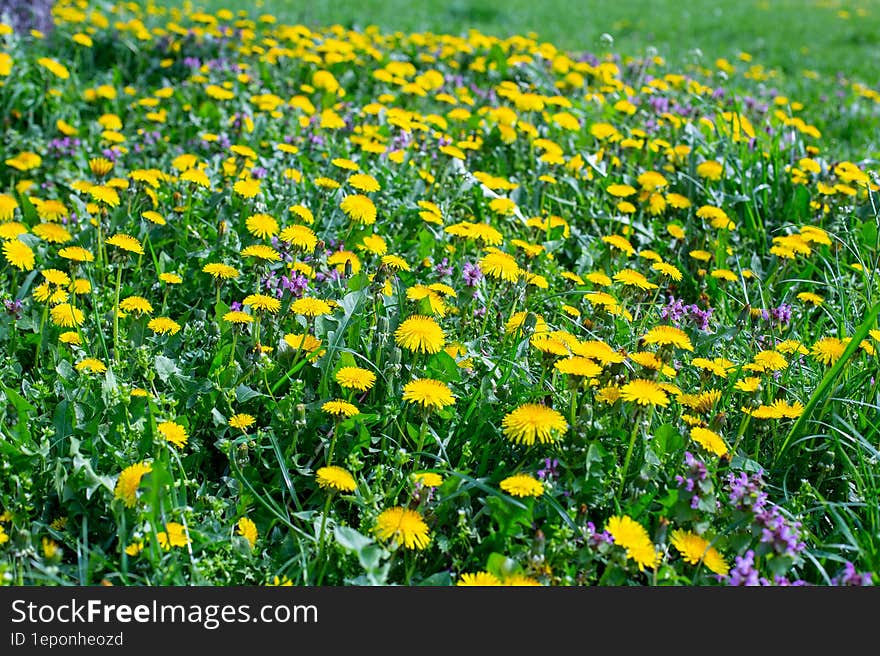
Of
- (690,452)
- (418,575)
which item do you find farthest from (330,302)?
(690,452)

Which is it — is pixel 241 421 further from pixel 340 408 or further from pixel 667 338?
pixel 667 338

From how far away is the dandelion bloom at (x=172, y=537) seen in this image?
6.15 feet

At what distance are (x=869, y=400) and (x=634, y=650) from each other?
46.1 inches

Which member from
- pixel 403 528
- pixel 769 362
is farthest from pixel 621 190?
pixel 403 528

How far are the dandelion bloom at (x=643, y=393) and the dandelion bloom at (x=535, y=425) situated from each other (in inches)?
6.6

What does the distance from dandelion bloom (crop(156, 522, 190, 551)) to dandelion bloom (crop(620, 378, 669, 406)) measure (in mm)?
1036

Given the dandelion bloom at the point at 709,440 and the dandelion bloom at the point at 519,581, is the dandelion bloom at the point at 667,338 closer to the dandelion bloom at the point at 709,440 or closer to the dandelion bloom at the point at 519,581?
the dandelion bloom at the point at 709,440

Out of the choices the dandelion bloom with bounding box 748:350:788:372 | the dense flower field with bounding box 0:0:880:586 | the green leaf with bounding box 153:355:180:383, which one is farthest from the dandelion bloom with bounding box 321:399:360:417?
the dandelion bloom with bounding box 748:350:788:372

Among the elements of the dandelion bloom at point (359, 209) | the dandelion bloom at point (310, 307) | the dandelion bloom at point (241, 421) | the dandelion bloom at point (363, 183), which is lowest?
the dandelion bloom at point (241, 421)

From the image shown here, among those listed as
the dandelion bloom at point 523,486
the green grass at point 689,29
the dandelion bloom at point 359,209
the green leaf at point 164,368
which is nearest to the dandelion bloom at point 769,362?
the dandelion bloom at point 523,486

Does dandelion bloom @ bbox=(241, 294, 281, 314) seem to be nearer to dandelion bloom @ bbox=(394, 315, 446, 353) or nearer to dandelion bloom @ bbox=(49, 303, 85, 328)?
dandelion bloom @ bbox=(394, 315, 446, 353)

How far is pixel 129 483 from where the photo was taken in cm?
191

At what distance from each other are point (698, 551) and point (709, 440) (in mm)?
288

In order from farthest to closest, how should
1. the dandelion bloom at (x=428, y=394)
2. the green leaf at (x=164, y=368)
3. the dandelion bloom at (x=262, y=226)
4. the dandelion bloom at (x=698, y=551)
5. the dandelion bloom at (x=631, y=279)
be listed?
the dandelion bloom at (x=262, y=226)
the dandelion bloom at (x=631, y=279)
the green leaf at (x=164, y=368)
the dandelion bloom at (x=428, y=394)
the dandelion bloom at (x=698, y=551)
